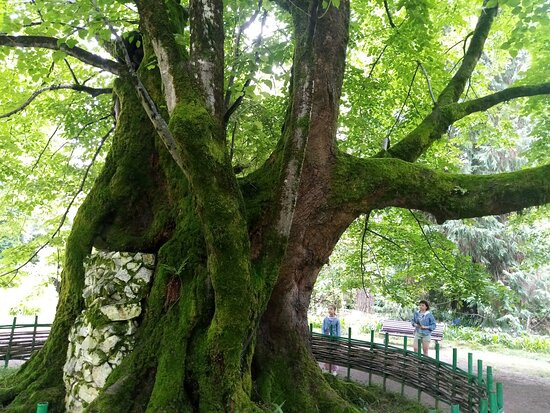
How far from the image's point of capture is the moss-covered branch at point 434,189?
191 inches

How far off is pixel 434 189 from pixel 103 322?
13.3ft

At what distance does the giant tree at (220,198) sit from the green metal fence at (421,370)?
1607 mm

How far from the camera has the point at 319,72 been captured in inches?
199

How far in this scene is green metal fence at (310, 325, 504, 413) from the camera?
488 centimetres

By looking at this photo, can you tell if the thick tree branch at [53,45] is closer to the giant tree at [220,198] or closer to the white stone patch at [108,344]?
the giant tree at [220,198]

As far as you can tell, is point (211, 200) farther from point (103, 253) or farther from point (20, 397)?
point (20, 397)

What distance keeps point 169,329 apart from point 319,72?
3.36m

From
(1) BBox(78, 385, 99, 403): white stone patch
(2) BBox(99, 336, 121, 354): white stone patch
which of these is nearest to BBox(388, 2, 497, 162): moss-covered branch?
(2) BBox(99, 336, 121, 354): white stone patch

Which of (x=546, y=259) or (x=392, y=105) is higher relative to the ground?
(x=392, y=105)

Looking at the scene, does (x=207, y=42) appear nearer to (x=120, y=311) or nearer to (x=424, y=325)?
(x=120, y=311)

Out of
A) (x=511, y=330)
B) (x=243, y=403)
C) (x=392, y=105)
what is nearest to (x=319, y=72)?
(x=243, y=403)

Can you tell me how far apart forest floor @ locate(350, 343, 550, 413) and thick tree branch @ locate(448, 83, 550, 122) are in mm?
4451

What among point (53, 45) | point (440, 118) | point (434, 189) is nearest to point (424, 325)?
point (440, 118)

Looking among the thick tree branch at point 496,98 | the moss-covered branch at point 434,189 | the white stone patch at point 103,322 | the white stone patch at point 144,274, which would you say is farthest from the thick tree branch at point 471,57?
the white stone patch at point 103,322
